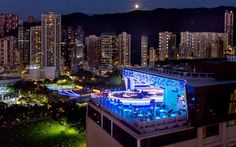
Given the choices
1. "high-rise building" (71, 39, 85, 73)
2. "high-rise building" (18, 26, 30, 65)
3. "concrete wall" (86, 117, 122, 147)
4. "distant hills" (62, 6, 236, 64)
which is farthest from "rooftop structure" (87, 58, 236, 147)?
"high-rise building" (18, 26, 30, 65)

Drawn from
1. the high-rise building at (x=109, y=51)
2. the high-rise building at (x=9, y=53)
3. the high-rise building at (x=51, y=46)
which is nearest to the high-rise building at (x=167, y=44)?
the high-rise building at (x=109, y=51)

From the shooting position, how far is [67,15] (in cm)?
3038

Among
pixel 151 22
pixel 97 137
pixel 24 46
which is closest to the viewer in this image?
pixel 97 137

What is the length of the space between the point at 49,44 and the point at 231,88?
16584 millimetres

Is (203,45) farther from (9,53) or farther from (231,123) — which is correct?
(231,123)

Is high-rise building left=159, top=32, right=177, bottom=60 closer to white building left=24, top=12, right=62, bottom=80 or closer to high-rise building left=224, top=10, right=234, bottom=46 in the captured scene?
high-rise building left=224, top=10, right=234, bottom=46

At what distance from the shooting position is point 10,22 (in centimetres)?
2794

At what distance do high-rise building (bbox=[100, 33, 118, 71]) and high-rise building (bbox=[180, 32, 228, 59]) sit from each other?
14.5ft

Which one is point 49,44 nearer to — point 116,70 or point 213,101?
point 116,70

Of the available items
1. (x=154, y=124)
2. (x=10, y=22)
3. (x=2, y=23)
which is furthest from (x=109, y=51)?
(x=154, y=124)

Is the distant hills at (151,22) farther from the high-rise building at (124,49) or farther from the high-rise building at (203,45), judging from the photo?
the high-rise building at (203,45)

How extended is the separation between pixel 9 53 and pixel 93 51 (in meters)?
5.36

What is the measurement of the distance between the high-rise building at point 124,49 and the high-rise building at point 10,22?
34.0 feet

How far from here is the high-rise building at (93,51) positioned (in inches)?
896
